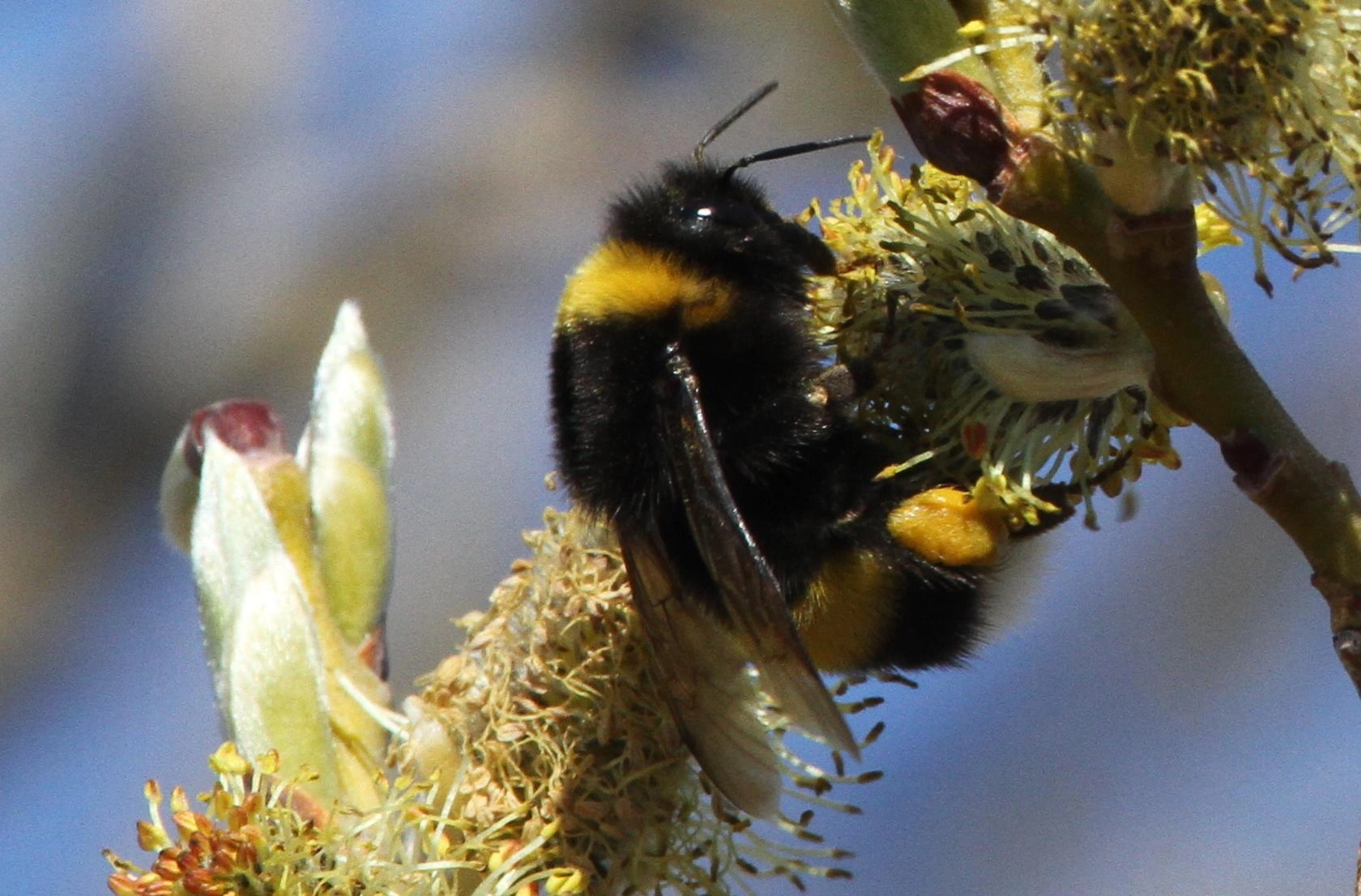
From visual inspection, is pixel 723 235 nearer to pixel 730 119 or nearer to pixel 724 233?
pixel 724 233

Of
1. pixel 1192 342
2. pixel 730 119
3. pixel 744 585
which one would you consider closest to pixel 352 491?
pixel 730 119

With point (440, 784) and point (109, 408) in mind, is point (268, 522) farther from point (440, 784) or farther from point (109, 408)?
point (109, 408)

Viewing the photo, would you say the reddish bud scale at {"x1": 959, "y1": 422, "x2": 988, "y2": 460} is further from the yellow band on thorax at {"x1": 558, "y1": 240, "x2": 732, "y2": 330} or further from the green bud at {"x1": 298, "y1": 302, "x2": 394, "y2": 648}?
the green bud at {"x1": 298, "y1": 302, "x2": 394, "y2": 648}

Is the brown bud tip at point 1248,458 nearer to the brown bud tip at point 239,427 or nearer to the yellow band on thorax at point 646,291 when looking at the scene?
the yellow band on thorax at point 646,291

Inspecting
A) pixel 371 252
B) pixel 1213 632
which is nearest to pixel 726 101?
pixel 371 252

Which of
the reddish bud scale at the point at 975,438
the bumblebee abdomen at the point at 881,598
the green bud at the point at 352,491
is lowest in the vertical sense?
the bumblebee abdomen at the point at 881,598

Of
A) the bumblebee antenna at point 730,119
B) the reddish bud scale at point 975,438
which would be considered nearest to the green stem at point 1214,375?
the reddish bud scale at point 975,438
